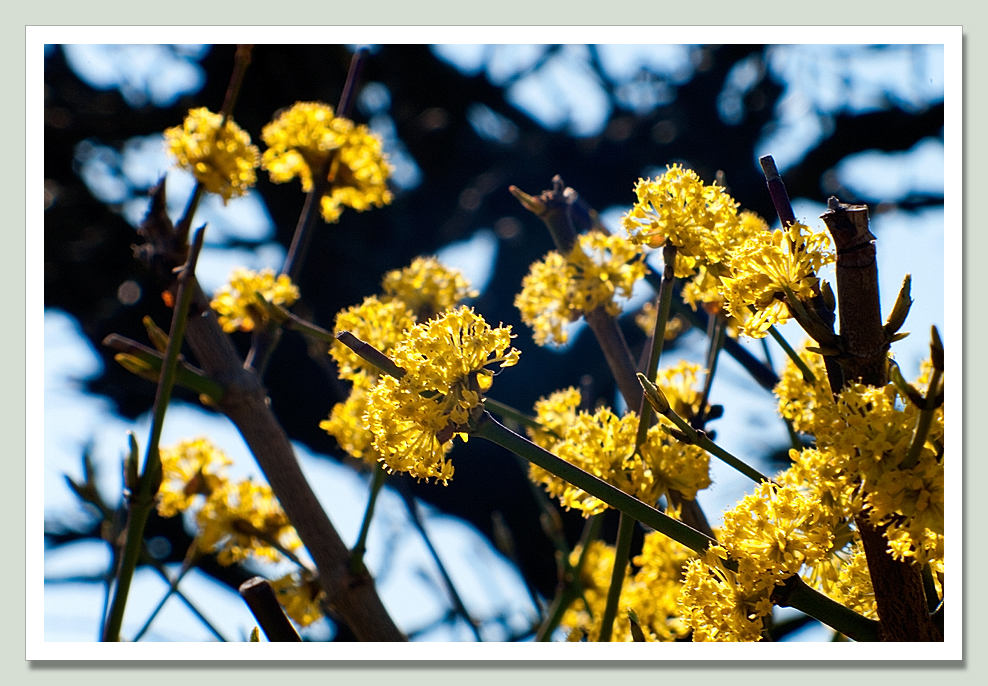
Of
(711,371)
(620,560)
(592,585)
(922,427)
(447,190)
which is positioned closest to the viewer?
(922,427)

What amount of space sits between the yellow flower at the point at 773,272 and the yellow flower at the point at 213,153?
0.64 metres

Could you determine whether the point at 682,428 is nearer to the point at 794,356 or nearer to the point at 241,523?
the point at 794,356

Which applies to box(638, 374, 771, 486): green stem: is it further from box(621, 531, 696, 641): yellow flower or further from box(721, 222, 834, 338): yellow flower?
box(621, 531, 696, 641): yellow flower

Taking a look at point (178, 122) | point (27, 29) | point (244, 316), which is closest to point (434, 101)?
point (178, 122)

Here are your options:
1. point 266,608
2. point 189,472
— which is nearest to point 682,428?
point 266,608

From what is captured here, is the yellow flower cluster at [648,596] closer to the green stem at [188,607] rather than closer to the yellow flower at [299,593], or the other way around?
the yellow flower at [299,593]

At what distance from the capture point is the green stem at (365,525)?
94 centimetres

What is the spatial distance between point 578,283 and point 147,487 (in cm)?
50

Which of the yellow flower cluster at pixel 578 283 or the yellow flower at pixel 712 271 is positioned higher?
the yellow flower cluster at pixel 578 283

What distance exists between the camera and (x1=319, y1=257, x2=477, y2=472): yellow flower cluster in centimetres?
89

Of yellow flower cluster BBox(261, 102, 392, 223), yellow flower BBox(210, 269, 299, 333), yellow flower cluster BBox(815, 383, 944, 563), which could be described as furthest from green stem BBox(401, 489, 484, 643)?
yellow flower cluster BBox(815, 383, 944, 563)

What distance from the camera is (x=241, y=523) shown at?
1.08 m

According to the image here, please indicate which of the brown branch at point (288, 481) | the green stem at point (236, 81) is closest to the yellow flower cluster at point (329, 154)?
the green stem at point (236, 81)

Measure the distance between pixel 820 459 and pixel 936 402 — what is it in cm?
12
